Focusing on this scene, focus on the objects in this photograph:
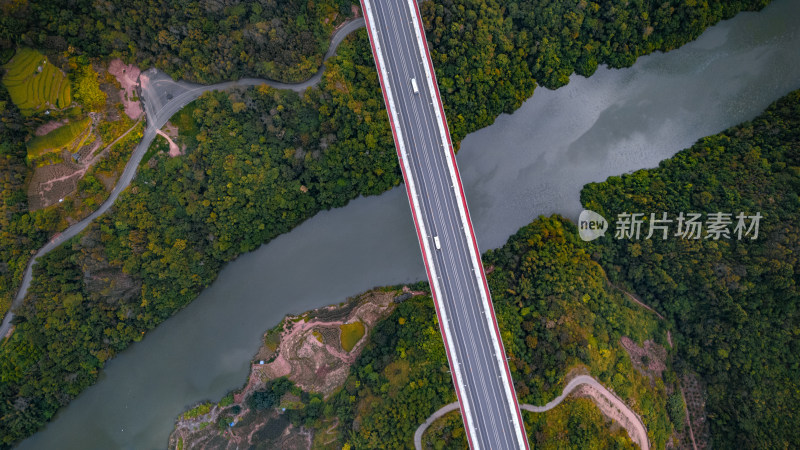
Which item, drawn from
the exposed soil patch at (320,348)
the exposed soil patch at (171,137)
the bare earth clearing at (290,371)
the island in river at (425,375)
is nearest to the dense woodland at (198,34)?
the exposed soil patch at (171,137)

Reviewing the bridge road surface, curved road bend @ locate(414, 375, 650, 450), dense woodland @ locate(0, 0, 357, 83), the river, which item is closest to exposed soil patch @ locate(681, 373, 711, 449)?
curved road bend @ locate(414, 375, 650, 450)

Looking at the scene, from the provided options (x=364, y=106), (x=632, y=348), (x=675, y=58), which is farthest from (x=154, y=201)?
(x=675, y=58)

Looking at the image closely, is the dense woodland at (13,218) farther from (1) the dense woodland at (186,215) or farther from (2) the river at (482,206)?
(2) the river at (482,206)

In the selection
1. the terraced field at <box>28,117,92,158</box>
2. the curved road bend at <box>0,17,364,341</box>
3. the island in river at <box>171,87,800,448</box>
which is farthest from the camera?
the curved road bend at <box>0,17,364,341</box>

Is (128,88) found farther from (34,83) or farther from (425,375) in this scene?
(425,375)

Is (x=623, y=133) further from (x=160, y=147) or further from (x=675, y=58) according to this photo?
(x=160, y=147)

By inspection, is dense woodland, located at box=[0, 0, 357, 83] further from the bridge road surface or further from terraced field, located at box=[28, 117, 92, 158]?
the bridge road surface
